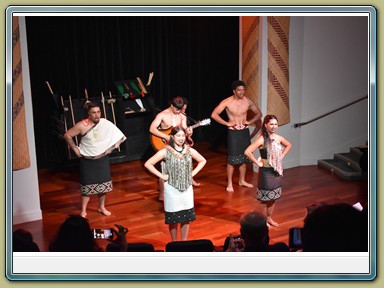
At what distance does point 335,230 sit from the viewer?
6355 mm

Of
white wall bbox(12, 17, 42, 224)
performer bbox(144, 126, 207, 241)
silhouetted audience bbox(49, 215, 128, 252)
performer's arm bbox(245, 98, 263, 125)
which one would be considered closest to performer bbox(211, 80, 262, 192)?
performer's arm bbox(245, 98, 263, 125)

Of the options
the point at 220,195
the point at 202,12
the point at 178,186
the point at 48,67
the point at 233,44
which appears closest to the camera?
the point at 202,12

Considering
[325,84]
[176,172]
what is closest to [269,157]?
[176,172]

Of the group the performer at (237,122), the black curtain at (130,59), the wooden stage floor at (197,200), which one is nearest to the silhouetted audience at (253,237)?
the wooden stage floor at (197,200)

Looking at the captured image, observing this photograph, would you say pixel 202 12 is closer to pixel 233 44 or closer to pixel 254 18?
pixel 254 18

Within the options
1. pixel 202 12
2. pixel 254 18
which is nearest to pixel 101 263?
pixel 202 12

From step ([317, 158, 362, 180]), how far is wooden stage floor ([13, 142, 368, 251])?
82 millimetres

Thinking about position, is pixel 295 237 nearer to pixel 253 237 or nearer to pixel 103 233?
pixel 253 237

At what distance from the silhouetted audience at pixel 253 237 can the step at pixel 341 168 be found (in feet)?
12.7

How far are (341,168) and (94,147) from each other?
3508 millimetres

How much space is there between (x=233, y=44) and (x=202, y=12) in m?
5.64

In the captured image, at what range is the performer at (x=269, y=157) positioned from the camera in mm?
8453

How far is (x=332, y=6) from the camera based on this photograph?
6758 millimetres

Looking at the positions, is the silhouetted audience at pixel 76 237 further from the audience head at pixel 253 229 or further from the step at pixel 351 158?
the step at pixel 351 158
